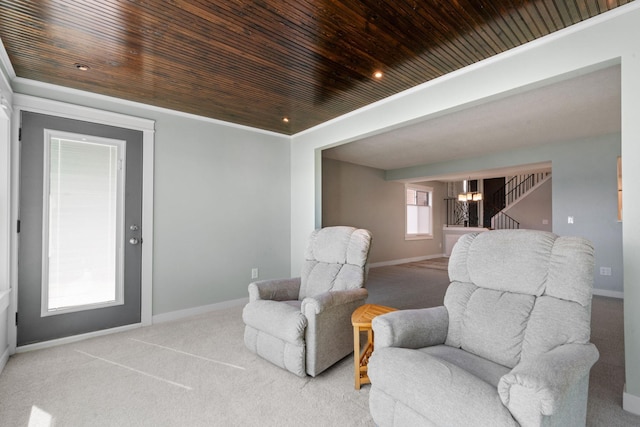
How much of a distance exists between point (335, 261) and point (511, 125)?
323 centimetres

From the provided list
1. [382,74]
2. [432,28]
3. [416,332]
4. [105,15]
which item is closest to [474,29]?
[432,28]

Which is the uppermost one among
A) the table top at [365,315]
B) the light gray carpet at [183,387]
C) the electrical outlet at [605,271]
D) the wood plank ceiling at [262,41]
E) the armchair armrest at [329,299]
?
the wood plank ceiling at [262,41]

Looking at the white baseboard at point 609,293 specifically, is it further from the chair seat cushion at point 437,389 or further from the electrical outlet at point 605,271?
the chair seat cushion at point 437,389

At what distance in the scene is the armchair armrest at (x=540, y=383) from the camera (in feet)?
3.59

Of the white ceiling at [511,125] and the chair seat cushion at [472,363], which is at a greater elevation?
the white ceiling at [511,125]

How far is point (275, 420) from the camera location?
181cm

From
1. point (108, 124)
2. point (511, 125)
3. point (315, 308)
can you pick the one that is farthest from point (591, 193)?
point (108, 124)

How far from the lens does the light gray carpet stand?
1.84 m

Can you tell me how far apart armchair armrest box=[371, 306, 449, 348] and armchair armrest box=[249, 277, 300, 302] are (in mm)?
1283

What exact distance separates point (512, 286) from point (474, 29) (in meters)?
1.78

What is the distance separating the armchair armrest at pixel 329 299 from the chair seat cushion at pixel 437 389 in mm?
670

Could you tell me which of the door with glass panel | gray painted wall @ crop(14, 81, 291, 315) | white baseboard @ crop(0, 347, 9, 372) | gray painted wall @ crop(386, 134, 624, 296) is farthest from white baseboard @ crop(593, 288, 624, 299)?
white baseboard @ crop(0, 347, 9, 372)

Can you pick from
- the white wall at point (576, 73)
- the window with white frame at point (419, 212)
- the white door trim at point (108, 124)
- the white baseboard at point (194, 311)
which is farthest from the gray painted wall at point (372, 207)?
the white door trim at point (108, 124)

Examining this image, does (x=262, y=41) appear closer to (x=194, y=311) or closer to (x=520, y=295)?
(x=520, y=295)
